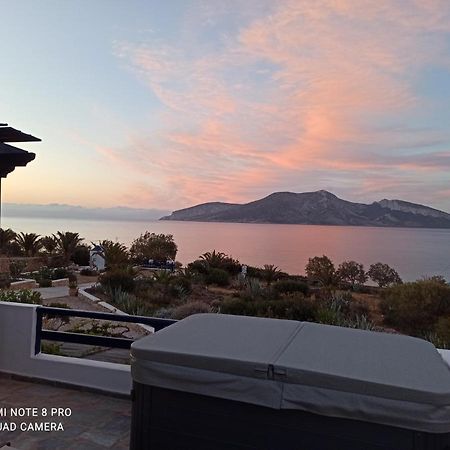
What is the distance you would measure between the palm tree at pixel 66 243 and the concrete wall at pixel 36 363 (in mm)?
16797

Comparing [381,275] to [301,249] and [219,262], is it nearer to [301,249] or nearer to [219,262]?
[219,262]

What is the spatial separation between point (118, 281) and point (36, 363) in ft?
32.0

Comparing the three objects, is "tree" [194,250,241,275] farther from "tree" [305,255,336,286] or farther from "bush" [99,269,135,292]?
"bush" [99,269,135,292]

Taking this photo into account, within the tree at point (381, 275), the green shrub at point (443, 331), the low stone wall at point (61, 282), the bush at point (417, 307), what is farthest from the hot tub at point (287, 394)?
the tree at point (381, 275)

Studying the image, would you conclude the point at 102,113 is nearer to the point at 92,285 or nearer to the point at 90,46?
the point at 90,46

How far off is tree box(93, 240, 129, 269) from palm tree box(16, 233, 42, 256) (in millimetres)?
3358

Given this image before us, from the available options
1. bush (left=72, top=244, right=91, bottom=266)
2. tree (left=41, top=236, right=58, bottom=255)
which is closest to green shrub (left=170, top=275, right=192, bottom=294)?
bush (left=72, top=244, right=91, bottom=266)

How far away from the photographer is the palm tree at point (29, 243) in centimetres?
2152

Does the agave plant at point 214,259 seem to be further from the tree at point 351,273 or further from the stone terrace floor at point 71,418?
the stone terrace floor at point 71,418

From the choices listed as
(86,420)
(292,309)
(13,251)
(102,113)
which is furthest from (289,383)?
(13,251)

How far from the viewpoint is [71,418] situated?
12.1ft

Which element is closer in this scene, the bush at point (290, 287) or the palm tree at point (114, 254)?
the bush at point (290, 287)

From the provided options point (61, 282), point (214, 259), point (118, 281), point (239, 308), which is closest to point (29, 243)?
point (61, 282)

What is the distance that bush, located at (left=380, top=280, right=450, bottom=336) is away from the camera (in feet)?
37.8
